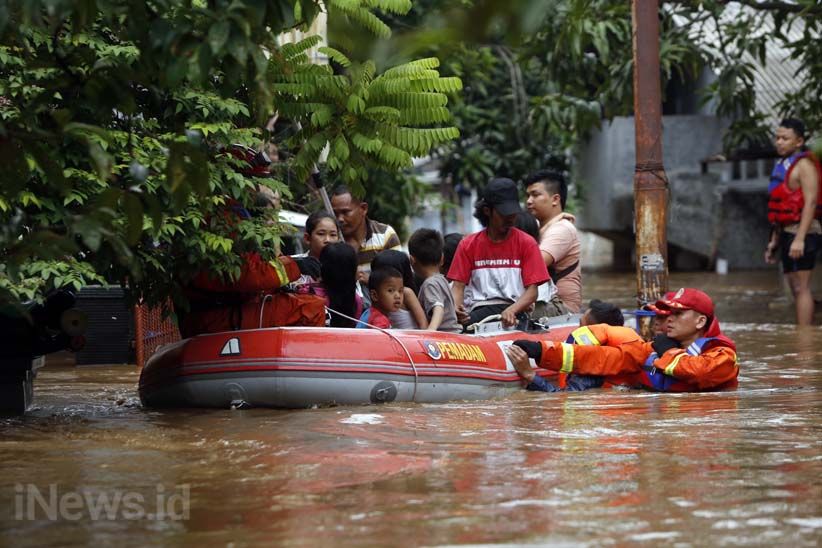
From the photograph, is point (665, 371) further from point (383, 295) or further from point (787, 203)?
point (787, 203)

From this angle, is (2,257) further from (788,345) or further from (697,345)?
(788,345)

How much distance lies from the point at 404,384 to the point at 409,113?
163 cm

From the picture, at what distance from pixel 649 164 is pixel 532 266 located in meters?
2.00

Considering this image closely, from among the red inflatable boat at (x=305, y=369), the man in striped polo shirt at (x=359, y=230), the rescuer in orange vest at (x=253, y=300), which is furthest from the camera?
the man in striped polo shirt at (x=359, y=230)

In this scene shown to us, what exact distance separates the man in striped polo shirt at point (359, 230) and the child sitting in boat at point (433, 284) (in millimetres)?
361

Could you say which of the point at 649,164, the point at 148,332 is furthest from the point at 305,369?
the point at 649,164

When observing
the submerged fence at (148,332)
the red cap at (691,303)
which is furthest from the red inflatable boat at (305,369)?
the submerged fence at (148,332)

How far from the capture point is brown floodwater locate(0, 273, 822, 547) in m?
4.38

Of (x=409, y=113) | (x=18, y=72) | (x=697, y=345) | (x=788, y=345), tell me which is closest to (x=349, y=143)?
(x=409, y=113)

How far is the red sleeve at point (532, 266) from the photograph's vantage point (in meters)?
8.98

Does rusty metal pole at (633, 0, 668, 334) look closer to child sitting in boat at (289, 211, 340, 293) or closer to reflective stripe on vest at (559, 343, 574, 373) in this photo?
reflective stripe on vest at (559, 343, 574, 373)

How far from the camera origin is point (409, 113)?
7.96 meters

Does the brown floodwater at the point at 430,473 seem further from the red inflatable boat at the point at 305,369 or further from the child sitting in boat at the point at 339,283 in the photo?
the child sitting in boat at the point at 339,283

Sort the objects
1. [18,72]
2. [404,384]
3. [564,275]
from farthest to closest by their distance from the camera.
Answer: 1. [564,275]
2. [404,384]
3. [18,72]
